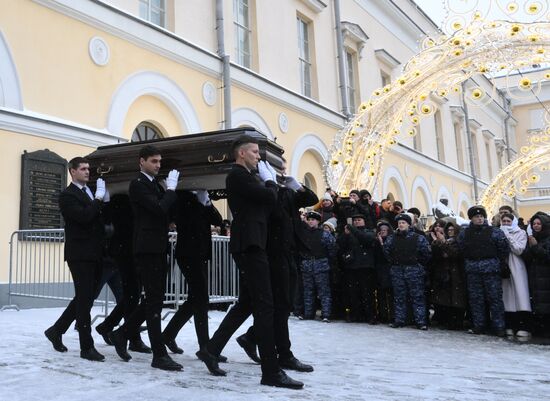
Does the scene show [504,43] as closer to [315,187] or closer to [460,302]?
[460,302]

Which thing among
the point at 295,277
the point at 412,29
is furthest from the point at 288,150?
the point at 412,29

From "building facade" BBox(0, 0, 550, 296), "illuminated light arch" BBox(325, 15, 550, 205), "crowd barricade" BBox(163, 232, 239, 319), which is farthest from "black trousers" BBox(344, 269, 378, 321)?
"building facade" BBox(0, 0, 550, 296)

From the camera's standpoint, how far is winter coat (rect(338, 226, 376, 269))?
8234 millimetres

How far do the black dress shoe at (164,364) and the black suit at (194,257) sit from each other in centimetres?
32

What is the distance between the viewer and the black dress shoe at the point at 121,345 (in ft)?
15.1

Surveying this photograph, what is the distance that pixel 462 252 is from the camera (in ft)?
24.6

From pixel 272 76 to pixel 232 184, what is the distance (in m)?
10.4

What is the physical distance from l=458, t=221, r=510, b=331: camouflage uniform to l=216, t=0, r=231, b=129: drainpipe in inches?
237

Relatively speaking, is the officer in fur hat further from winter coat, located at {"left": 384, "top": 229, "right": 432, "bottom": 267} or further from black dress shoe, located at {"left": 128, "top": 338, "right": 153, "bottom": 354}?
black dress shoe, located at {"left": 128, "top": 338, "right": 153, "bottom": 354}

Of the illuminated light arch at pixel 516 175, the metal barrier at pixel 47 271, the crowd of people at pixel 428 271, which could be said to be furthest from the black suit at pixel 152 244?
the illuminated light arch at pixel 516 175

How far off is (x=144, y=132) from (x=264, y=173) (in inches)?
271

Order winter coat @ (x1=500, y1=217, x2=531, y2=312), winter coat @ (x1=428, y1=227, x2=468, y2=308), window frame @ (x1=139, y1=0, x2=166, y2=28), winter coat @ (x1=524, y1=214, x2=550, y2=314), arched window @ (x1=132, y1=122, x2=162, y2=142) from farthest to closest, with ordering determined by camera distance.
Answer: window frame @ (x1=139, y1=0, x2=166, y2=28), arched window @ (x1=132, y1=122, x2=162, y2=142), winter coat @ (x1=428, y1=227, x2=468, y2=308), winter coat @ (x1=500, y1=217, x2=531, y2=312), winter coat @ (x1=524, y1=214, x2=550, y2=314)

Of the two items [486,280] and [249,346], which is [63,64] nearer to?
[249,346]

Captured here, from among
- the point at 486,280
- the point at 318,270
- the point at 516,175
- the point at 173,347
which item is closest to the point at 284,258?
the point at 173,347
